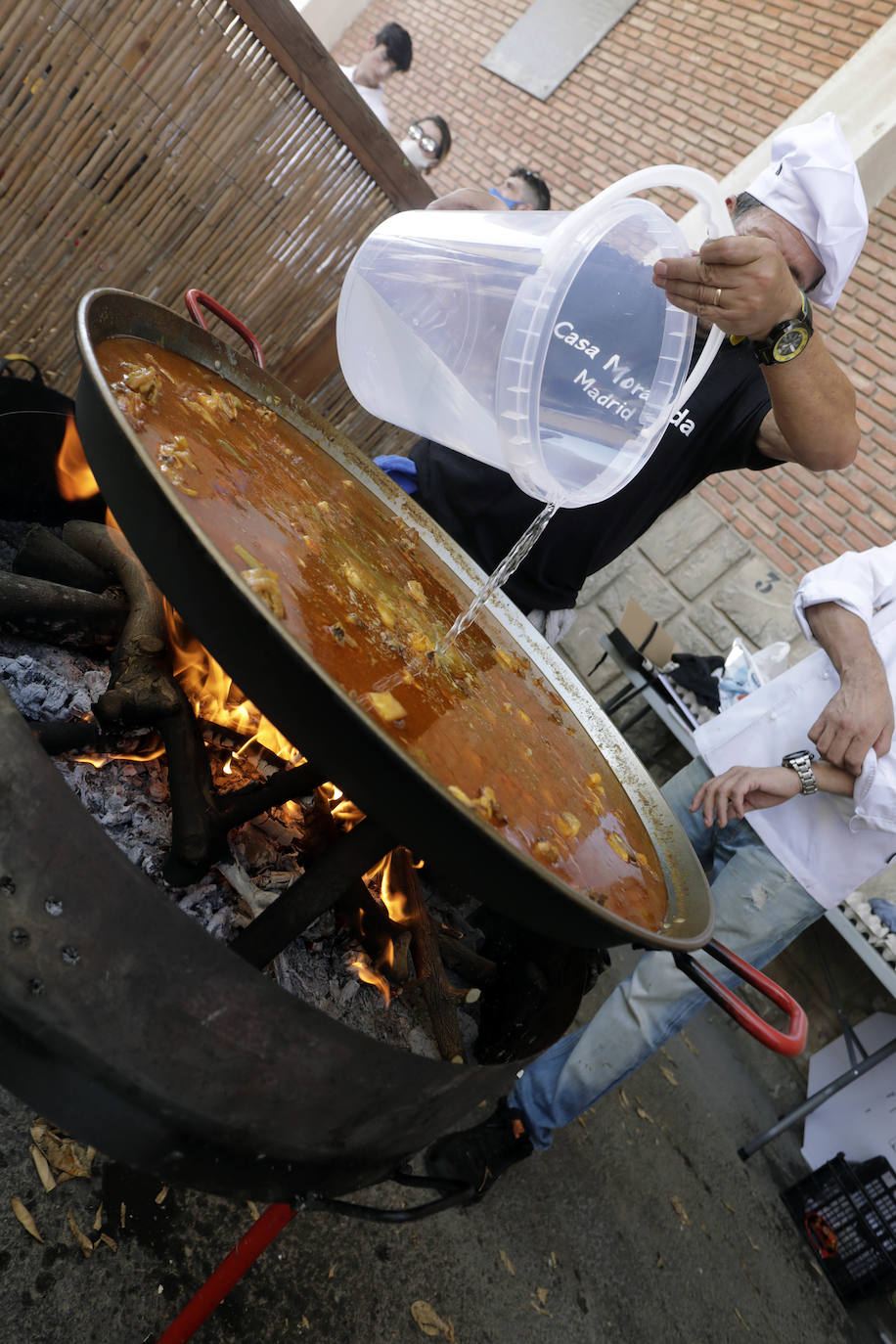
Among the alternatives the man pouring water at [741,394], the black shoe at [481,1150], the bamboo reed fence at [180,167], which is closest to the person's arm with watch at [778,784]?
the man pouring water at [741,394]

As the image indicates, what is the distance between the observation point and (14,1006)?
3.62 feet

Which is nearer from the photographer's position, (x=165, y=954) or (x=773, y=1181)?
(x=165, y=954)

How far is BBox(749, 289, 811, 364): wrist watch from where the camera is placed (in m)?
1.63

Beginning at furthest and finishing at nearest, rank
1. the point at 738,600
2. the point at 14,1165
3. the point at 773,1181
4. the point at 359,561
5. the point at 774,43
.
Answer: the point at 774,43, the point at 738,600, the point at 773,1181, the point at 14,1165, the point at 359,561

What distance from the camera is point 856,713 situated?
7.72 feet

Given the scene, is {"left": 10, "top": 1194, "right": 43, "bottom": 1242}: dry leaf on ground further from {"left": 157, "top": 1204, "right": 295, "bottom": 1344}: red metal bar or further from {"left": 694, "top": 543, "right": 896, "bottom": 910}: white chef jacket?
{"left": 694, "top": 543, "right": 896, "bottom": 910}: white chef jacket

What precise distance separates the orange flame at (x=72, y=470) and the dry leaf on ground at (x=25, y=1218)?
1.93 metres

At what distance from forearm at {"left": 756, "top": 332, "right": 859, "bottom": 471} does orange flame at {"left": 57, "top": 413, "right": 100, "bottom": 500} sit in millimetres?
1959

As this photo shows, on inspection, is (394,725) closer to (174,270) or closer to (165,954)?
(165,954)

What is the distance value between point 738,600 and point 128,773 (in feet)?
16.4

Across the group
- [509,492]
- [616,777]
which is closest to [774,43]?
[509,492]

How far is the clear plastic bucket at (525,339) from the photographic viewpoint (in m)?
1.58

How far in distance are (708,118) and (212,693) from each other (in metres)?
8.05

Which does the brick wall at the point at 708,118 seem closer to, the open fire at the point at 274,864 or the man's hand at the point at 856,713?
the man's hand at the point at 856,713
